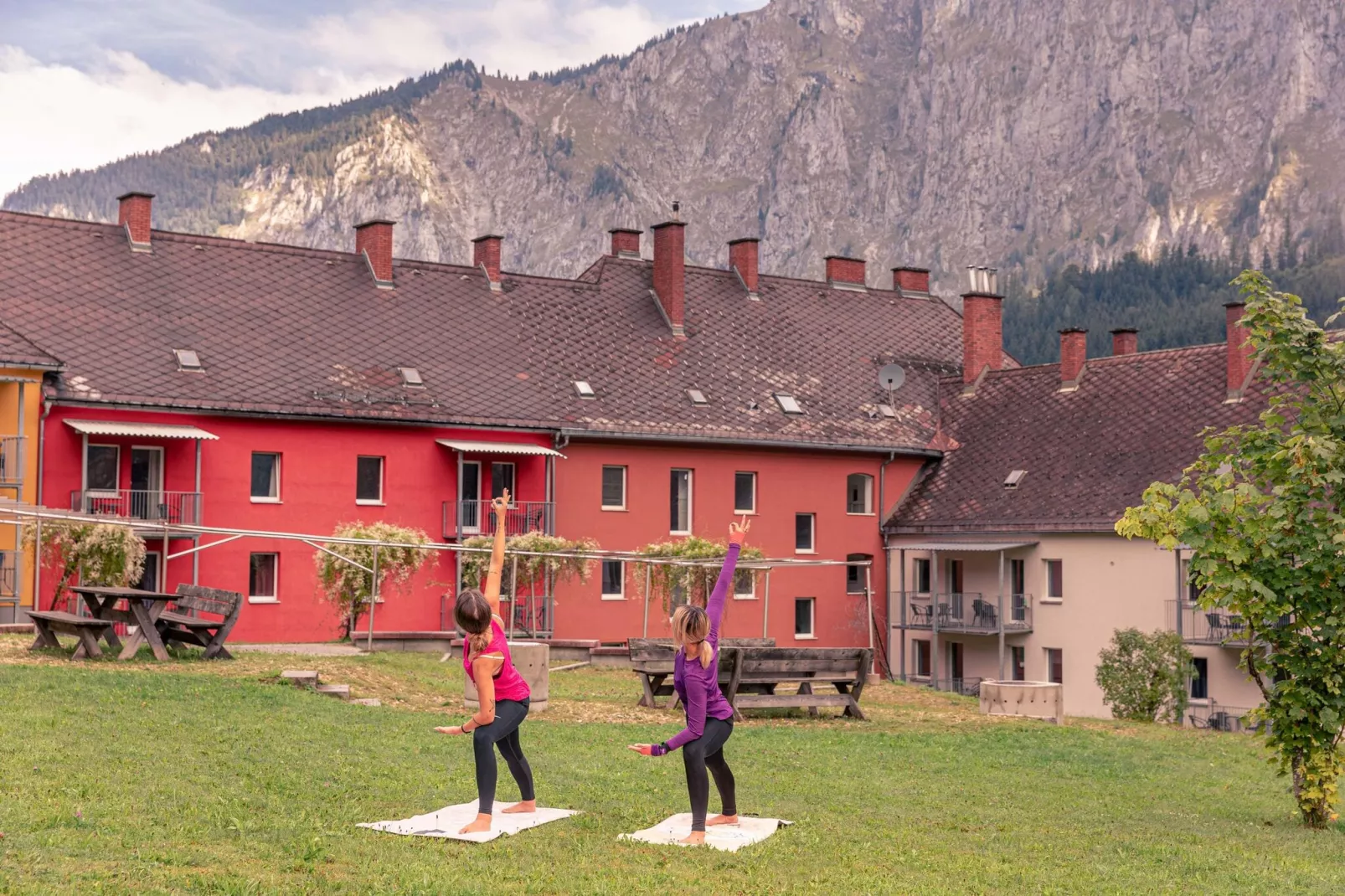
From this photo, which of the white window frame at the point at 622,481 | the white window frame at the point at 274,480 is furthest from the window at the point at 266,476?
the white window frame at the point at 622,481

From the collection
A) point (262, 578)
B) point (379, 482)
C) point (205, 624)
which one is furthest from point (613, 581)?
point (205, 624)

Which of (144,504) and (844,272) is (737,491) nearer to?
(844,272)

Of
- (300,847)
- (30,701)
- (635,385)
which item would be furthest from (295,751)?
(635,385)

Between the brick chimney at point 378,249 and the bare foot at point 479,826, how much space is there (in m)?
33.4

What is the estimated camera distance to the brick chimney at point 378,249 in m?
43.0

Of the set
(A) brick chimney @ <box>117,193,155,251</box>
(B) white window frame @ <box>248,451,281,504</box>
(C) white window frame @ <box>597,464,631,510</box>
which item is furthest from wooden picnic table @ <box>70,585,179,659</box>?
(C) white window frame @ <box>597,464,631,510</box>

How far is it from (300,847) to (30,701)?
679 cm

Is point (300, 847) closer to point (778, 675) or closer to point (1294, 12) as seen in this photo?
point (778, 675)

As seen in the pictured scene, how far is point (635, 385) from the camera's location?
43.1 meters

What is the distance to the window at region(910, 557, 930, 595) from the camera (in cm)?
4619

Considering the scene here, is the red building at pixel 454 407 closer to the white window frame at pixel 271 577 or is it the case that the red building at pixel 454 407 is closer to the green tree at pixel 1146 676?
the white window frame at pixel 271 577

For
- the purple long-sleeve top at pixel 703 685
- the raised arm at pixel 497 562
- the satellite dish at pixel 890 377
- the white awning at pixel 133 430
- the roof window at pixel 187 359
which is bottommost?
the purple long-sleeve top at pixel 703 685

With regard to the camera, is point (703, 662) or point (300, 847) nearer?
point (300, 847)

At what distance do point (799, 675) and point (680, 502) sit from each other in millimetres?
22643
